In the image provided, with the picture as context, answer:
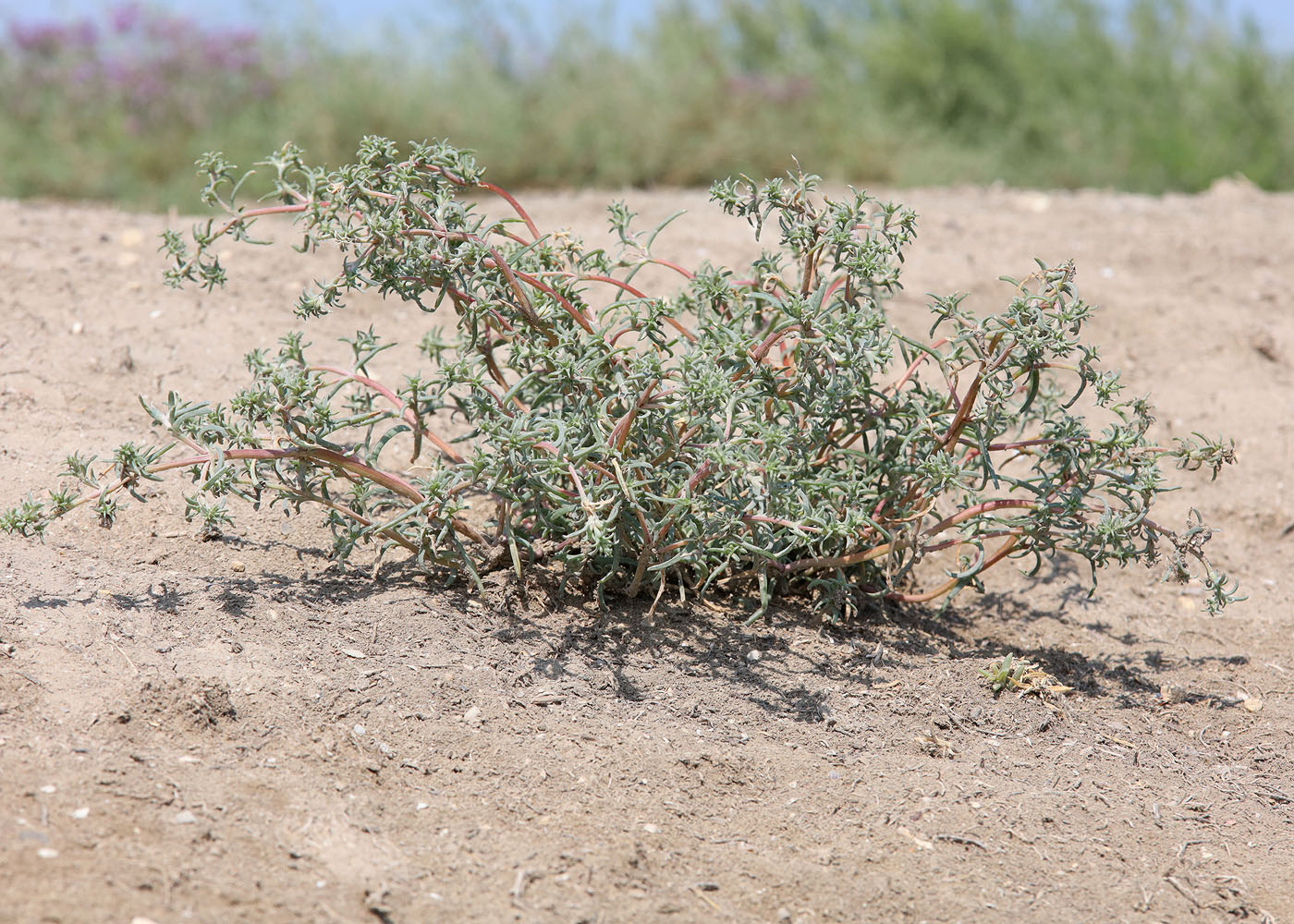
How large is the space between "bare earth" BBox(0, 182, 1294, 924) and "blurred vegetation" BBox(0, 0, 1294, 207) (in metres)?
3.98

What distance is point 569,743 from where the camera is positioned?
2543 millimetres

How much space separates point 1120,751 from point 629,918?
131 cm

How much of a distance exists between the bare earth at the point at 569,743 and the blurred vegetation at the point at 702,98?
3985 mm

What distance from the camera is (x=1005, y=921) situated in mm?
2242

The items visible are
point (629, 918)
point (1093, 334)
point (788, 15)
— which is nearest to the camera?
point (629, 918)

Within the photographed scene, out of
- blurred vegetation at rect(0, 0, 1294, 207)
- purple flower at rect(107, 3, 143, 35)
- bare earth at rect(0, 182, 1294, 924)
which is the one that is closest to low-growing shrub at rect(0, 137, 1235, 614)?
bare earth at rect(0, 182, 1294, 924)

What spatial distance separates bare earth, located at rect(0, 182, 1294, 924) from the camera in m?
2.14

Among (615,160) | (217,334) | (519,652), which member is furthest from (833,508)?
(615,160)

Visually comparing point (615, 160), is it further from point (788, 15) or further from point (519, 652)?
point (519, 652)

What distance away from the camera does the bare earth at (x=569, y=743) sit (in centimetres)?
214

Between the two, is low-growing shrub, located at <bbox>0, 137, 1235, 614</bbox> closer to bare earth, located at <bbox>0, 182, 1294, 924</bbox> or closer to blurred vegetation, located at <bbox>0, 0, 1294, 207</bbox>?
bare earth, located at <bbox>0, 182, 1294, 924</bbox>

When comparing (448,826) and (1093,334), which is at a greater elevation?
(1093,334)

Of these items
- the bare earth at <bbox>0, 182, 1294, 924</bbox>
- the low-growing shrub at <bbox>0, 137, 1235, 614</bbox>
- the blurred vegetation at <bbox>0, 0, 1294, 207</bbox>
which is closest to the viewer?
the bare earth at <bbox>0, 182, 1294, 924</bbox>

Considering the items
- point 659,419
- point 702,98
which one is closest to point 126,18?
point 702,98
